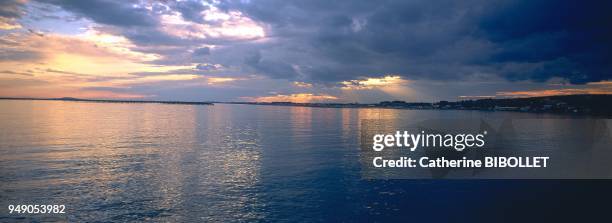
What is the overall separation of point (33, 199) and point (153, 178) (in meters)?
9.32

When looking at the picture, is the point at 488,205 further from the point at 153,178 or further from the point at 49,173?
the point at 49,173

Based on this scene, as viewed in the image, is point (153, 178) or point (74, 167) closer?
point (153, 178)

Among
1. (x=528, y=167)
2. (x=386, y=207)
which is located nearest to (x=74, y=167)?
(x=386, y=207)

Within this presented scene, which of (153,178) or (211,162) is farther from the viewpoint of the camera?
(211,162)

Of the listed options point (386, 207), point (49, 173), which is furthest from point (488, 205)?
point (49, 173)

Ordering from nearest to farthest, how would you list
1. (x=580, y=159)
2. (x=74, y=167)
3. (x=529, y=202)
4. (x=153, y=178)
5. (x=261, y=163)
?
(x=529, y=202) < (x=153, y=178) < (x=74, y=167) < (x=261, y=163) < (x=580, y=159)

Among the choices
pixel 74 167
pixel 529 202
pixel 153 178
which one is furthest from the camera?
pixel 74 167

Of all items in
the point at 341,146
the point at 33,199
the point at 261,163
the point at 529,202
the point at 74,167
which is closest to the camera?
the point at 33,199

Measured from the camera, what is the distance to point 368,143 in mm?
62438

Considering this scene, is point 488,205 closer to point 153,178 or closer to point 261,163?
point 261,163

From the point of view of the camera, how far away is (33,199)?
88.5 ft

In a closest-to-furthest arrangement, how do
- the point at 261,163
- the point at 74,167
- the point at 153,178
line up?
the point at 153,178 < the point at 74,167 < the point at 261,163

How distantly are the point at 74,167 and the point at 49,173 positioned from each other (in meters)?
2.99

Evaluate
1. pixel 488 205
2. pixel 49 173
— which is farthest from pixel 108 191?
pixel 488 205
